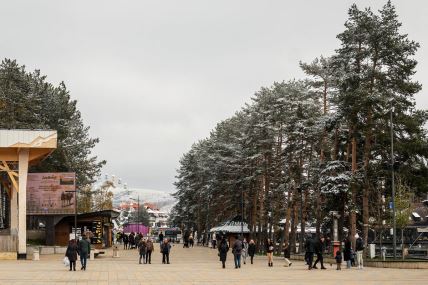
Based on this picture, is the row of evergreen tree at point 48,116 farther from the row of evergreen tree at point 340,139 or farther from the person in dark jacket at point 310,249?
the person in dark jacket at point 310,249

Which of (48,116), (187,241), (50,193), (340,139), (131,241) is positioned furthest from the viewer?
(187,241)

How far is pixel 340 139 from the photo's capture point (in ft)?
167

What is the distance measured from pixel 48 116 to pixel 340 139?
101ft

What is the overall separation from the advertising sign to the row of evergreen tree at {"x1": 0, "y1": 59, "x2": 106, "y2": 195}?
6830 mm

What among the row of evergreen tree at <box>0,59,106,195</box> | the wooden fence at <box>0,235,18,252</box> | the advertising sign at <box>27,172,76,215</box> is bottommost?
the wooden fence at <box>0,235,18,252</box>

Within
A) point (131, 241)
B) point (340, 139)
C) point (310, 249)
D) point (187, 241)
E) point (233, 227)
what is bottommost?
point (187, 241)

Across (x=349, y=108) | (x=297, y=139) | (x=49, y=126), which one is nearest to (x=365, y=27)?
(x=349, y=108)

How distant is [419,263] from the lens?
33.4 m

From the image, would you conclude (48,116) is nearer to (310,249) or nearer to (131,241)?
(131,241)

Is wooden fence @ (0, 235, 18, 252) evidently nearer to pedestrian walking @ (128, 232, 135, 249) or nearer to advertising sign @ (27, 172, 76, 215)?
advertising sign @ (27, 172, 76, 215)

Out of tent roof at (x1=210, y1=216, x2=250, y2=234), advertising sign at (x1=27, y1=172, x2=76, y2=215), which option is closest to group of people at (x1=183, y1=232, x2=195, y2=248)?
tent roof at (x1=210, y1=216, x2=250, y2=234)

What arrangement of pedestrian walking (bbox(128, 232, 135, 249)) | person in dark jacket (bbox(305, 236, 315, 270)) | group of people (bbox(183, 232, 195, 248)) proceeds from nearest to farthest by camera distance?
person in dark jacket (bbox(305, 236, 315, 270)) < pedestrian walking (bbox(128, 232, 135, 249)) < group of people (bbox(183, 232, 195, 248))

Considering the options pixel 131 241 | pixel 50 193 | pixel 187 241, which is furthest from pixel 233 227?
pixel 50 193

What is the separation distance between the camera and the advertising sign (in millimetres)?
57312
